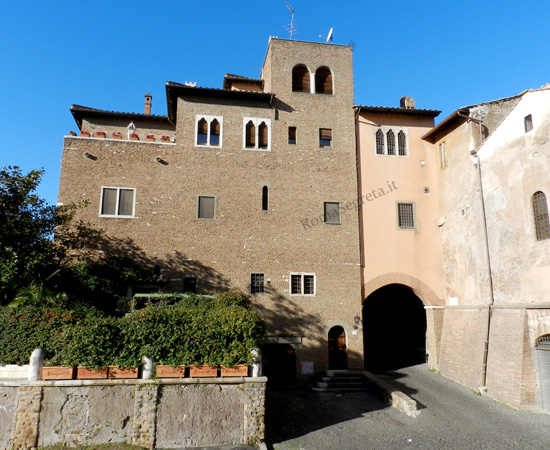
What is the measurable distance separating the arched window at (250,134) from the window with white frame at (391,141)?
618 cm

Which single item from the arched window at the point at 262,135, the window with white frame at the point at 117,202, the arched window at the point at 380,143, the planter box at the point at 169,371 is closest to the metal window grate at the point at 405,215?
the arched window at the point at 380,143

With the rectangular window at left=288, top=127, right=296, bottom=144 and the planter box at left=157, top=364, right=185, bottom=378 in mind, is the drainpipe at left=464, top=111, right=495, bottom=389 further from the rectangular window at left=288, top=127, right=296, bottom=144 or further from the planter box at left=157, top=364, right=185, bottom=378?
the planter box at left=157, top=364, right=185, bottom=378

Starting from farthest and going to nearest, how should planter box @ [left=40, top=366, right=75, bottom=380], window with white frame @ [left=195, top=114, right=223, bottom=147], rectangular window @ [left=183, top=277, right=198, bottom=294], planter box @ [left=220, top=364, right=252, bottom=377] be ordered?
window with white frame @ [left=195, top=114, right=223, bottom=147] → rectangular window @ [left=183, top=277, right=198, bottom=294] → planter box @ [left=220, top=364, right=252, bottom=377] → planter box @ [left=40, top=366, right=75, bottom=380]

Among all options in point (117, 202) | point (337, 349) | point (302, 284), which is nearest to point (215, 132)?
point (117, 202)

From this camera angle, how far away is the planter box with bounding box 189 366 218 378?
35.7 feet

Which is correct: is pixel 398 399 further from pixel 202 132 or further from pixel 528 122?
pixel 202 132

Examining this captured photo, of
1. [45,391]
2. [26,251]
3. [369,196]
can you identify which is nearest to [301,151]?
[369,196]

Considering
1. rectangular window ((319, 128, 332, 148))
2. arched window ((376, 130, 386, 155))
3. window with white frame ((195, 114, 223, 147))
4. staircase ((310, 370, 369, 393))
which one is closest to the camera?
staircase ((310, 370, 369, 393))

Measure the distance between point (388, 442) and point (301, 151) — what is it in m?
12.9

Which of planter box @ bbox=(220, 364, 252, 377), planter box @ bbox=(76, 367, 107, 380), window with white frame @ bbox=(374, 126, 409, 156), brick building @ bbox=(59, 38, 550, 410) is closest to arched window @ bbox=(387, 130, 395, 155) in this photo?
window with white frame @ bbox=(374, 126, 409, 156)

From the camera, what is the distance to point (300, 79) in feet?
69.5

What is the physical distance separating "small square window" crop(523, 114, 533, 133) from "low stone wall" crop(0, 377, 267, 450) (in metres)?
13.3

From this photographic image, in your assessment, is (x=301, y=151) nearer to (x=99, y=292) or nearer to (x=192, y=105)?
(x=192, y=105)

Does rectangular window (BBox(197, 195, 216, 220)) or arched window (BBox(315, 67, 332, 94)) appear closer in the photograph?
rectangular window (BBox(197, 195, 216, 220))
